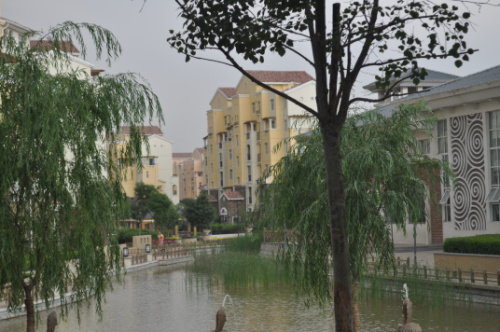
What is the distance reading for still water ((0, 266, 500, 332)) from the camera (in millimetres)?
21969

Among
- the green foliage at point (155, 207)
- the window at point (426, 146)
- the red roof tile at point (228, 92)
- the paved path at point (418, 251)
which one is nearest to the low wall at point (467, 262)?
the paved path at point (418, 251)

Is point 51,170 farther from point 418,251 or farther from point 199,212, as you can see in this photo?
point 199,212

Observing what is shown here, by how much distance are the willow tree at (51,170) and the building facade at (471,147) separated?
21943 mm

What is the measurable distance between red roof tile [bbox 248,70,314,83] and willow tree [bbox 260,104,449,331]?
6088cm

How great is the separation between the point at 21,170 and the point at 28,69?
1.83m

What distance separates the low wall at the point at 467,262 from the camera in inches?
1057

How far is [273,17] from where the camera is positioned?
9.66 m

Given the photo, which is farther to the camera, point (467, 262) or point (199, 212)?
point (199, 212)

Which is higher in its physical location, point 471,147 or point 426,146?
point 426,146

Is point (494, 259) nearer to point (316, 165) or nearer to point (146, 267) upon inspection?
point (316, 165)

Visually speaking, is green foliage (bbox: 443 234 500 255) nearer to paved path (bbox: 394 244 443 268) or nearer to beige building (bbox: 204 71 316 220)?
paved path (bbox: 394 244 443 268)

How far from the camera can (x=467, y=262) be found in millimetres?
28344

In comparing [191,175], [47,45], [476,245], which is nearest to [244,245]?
[476,245]

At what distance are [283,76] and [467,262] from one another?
5631 centimetres
